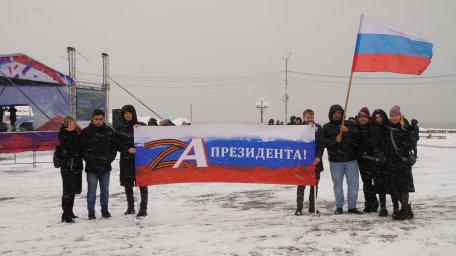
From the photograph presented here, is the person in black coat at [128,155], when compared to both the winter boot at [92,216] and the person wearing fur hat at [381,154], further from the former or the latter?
the person wearing fur hat at [381,154]

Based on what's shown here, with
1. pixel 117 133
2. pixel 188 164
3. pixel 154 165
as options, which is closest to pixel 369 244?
pixel 188 164

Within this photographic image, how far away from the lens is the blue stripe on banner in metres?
6.38

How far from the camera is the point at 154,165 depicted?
681cm

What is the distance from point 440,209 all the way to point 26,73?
1854cm

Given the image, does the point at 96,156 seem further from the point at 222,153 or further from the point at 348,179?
the point at 348,179

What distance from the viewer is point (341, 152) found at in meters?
6.51

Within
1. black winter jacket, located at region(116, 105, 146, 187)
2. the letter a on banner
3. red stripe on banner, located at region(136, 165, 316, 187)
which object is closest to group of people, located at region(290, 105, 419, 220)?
red stripe on banner, located at region(136, 165, 316, 187)

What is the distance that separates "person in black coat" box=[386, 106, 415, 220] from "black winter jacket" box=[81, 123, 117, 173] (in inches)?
189

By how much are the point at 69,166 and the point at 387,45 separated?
228 inches

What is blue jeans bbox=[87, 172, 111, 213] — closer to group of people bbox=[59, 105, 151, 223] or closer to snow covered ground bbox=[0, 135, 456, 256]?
group of people bbox=[59, 105, 151, 223]

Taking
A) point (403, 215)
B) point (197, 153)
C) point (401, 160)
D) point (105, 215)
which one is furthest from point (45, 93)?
point (403, 215)

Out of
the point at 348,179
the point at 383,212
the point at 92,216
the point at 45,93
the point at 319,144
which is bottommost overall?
the point at 92,216

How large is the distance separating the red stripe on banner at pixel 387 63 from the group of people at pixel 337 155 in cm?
72

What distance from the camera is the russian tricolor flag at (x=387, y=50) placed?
20.9 ft
